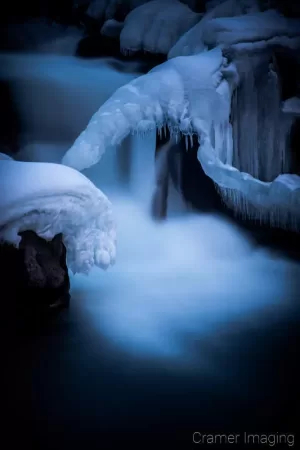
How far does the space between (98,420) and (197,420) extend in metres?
0.51

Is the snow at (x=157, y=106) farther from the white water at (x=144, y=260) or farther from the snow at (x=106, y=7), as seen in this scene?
the snow at (x=106, y=7)

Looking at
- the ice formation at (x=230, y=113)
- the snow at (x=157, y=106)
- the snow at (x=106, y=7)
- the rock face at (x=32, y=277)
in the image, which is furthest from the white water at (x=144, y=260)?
the snow at (x=106, y=7)

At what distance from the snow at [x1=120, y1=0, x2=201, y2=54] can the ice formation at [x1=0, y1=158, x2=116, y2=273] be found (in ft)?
13.7

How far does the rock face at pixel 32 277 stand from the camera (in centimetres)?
318

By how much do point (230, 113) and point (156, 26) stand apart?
2427 millimetres

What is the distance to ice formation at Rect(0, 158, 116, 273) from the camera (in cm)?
311

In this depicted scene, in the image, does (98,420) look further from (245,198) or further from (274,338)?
(245,198)

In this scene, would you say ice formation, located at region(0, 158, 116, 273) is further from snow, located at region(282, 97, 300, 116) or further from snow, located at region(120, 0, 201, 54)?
snow, located at region(120, 0, 201, 54)

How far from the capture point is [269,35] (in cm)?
517

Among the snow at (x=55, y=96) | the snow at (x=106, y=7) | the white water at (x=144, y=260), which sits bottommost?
the white water at (x=144, y=260)

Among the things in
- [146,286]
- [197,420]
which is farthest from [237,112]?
[197,420]

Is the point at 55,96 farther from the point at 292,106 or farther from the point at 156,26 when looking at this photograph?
the point at 292,106

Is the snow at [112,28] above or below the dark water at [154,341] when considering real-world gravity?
above

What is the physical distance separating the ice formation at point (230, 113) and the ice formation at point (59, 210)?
1115 millimetres
